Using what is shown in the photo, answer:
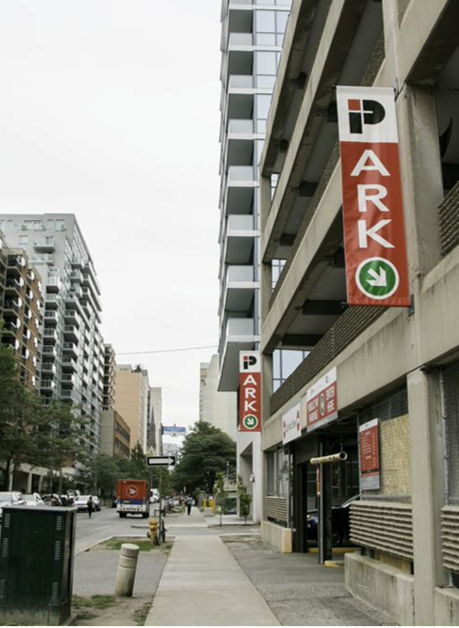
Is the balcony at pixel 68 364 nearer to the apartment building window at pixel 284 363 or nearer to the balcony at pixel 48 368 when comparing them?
the balcony at pixel 48 368

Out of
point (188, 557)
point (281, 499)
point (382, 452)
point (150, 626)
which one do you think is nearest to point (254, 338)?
point (281, 499)

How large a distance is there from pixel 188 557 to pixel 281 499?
169 inches

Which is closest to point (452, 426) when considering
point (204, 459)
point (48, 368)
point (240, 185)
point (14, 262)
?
point (240, 185)

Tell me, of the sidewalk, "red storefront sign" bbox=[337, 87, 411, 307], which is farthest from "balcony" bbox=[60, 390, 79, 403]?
"red storefront sign" bbox=[337, 87, 411, 307]

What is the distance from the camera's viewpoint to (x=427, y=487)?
27.5 feet

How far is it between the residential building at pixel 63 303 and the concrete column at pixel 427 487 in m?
100

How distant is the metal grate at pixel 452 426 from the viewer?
323 inches

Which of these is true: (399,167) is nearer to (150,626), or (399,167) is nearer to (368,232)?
(368,232)

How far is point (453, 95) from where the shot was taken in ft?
34.0

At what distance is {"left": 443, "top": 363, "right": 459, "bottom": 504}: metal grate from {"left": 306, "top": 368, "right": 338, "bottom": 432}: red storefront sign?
4.54 meters

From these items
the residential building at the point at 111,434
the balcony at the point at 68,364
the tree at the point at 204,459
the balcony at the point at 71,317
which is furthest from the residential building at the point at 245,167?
the residential building at the point at 111,434

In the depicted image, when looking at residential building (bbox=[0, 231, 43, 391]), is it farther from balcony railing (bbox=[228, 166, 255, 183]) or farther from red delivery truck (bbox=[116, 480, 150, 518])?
balcony railing (bbox=[228, 166, 255, 183])

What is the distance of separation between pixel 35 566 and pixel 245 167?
36836 mm

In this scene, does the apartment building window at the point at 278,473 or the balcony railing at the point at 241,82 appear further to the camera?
the balcony railing at the point at 241,82
